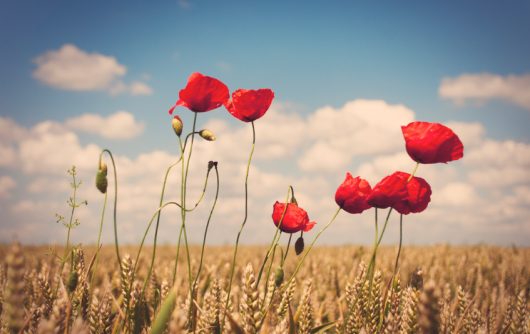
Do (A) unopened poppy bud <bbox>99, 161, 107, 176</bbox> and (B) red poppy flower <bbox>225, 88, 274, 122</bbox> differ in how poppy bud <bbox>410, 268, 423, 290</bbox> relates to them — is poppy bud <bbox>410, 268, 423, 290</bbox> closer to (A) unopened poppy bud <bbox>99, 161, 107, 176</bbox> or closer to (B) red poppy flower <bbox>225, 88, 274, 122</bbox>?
(B) red poppy flower <bbox>225, 88, 274, 122</bbox>

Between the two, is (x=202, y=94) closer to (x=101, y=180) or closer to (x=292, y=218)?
(x=101, y=180)

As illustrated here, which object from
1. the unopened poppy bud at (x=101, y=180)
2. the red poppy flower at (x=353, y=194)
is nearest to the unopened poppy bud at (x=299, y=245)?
the red poppy flower at (x=353, y=194)

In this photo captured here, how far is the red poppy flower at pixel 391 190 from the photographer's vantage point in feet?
5.47

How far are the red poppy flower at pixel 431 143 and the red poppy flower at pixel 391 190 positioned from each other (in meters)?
0.12

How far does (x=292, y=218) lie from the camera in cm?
181

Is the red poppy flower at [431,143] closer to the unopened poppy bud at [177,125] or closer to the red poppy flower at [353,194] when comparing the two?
the red poppy flower at [353,194]

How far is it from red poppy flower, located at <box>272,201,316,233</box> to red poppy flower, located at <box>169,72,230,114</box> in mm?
514

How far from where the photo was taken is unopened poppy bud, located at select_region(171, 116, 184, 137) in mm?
1667

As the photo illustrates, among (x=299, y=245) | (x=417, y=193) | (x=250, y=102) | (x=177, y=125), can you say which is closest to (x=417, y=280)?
(x=417, y=193)

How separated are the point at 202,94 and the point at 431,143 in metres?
0.91

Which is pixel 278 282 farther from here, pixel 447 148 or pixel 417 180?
pixel 447 148

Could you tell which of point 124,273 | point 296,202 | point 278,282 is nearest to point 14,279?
point 124,273

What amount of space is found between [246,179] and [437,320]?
0.85 m

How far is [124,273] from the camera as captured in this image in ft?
5.48
